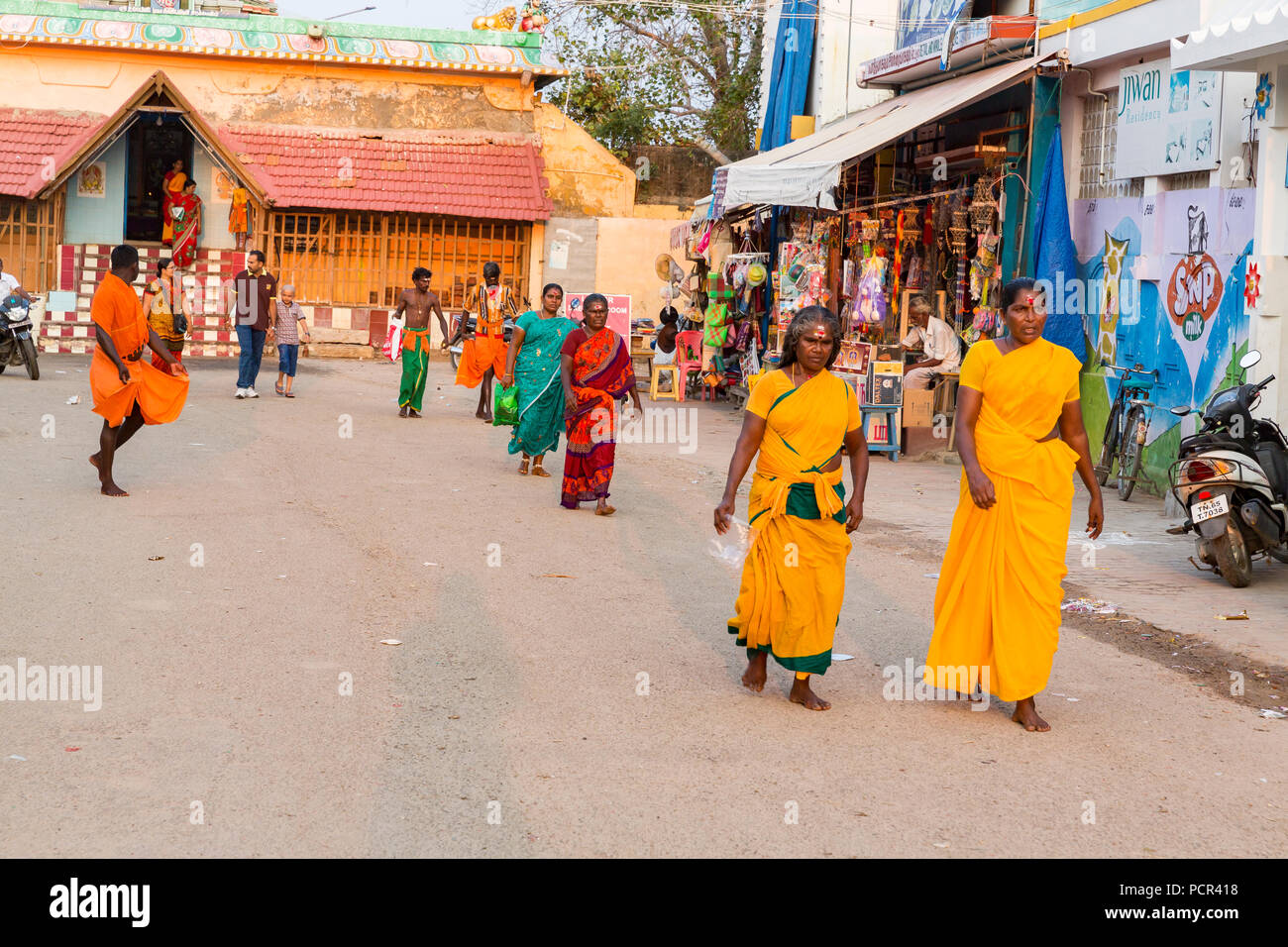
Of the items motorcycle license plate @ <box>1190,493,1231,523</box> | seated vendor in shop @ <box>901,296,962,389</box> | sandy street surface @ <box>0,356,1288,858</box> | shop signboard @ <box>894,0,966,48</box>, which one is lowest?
sandy street surface @ <box>0,356,1288,858</box>

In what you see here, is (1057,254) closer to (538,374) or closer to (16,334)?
(538,374)

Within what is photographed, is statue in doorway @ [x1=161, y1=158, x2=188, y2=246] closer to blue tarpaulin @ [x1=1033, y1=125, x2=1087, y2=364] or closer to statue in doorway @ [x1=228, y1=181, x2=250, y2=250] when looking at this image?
statue in doorway @ [x1=228, y1=181, x2=250, y2=250]

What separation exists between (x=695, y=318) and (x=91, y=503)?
510 inches

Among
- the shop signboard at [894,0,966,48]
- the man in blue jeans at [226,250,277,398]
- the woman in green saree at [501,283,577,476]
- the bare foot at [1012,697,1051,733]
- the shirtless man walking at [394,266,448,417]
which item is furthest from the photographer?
the man in blue jeans at [226,250,277,398]

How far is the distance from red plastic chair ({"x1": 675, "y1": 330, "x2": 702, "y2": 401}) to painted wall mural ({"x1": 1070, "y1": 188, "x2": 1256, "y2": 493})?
26.1 feet

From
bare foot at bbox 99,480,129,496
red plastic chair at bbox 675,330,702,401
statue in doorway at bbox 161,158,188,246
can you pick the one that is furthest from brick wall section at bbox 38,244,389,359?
bare foot at bbox 99,480,129,496

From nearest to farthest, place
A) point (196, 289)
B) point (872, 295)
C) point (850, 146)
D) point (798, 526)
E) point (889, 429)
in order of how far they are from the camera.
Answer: point (798, 526)
point (889, 429)
point (850, 146)
point (872, 295)
point (196, 289)

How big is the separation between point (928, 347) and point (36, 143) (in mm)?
17870

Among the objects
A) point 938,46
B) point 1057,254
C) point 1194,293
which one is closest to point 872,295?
point 938,46

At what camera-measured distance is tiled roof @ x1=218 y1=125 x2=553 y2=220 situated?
26672 mm

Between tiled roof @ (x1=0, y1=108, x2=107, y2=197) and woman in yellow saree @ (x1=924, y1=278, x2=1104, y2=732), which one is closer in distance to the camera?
woman in yellow saree @ (x1=924, y1=278, x2=1104, y2=732)

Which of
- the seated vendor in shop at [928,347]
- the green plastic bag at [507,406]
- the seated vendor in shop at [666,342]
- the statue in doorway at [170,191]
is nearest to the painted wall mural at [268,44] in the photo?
the statue in doorway at [170,191]

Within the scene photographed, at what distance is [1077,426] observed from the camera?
20.0 ft

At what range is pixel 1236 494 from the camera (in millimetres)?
8805
